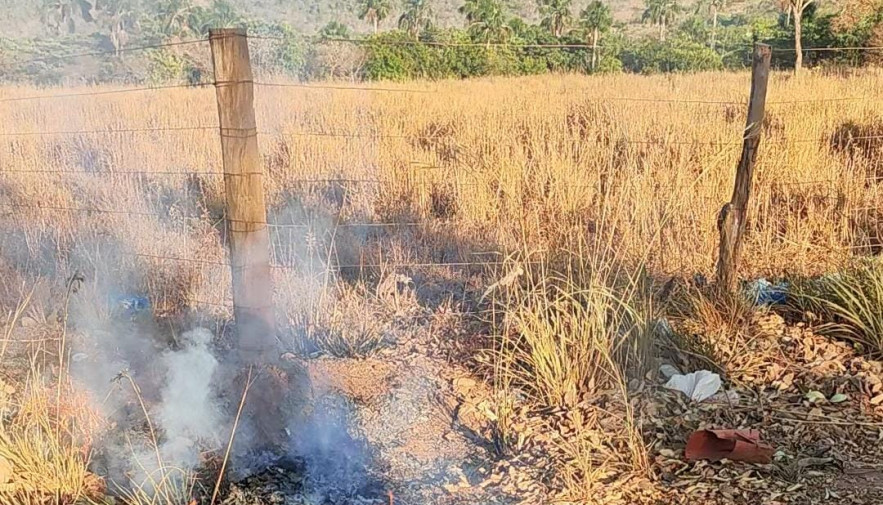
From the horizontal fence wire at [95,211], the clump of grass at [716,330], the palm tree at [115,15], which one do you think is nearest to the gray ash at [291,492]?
the clump of grass at [716,330]

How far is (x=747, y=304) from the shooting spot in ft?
13.2

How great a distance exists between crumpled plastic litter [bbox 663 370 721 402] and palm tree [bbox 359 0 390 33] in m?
46.6

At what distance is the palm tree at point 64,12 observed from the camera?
49.4 ft

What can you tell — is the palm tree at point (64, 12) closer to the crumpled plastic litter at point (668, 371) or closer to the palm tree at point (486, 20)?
the crumpled plastic litter at point (668, 371)

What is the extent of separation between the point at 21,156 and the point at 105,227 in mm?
2519

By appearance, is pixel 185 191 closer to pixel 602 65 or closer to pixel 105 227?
pixel 105 227

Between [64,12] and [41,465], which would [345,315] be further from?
[64,12]

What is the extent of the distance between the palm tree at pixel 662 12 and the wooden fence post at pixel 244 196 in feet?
169

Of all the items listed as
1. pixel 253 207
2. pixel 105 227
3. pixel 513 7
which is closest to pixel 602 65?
pixel 105 227

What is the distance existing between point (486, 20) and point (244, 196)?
4322cm

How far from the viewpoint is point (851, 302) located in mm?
3801

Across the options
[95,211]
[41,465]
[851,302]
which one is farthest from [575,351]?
[95,211]

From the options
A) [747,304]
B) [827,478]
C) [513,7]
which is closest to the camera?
[827,478]

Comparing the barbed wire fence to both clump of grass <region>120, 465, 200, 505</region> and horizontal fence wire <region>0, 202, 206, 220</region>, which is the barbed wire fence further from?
clump of grass <region>120, 465, 200, 505</region>
